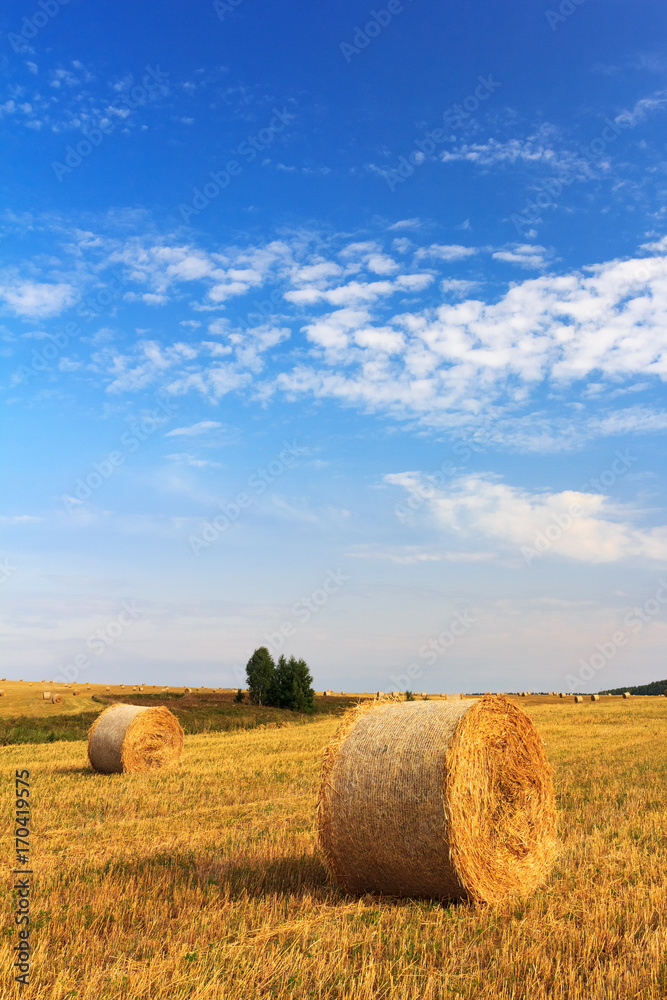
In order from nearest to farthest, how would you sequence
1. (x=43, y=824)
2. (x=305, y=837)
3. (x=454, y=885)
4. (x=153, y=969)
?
(x=153, y=969) → (x=454, y=885) → (x=305, y=837) → (x=43, y=824)

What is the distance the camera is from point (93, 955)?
6219 millimetres

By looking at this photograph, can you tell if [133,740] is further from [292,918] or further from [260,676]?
[260,676]

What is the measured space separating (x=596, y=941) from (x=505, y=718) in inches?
127

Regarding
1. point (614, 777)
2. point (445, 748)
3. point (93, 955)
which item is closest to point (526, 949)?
point (445, 748)

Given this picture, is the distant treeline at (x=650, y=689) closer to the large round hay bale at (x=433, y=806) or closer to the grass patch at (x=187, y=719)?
the grass patch at (x=187, y=719)

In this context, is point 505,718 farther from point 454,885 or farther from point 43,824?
point 43,824

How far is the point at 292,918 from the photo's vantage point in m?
7.12

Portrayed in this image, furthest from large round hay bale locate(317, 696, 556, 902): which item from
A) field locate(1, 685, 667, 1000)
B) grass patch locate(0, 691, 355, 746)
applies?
grass patch locate(0, 691, 355, 746)

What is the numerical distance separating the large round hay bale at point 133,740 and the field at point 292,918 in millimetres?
6131

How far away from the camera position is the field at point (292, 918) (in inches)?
221

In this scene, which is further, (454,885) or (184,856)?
(184,856)

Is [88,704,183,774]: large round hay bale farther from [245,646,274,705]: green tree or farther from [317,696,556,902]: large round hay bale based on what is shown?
[245,646,274,705]: green tree

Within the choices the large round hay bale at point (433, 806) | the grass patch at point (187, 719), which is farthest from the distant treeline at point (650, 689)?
the large round hay bale at point (433, 806)

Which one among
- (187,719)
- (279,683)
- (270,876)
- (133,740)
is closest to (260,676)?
(279,683)
